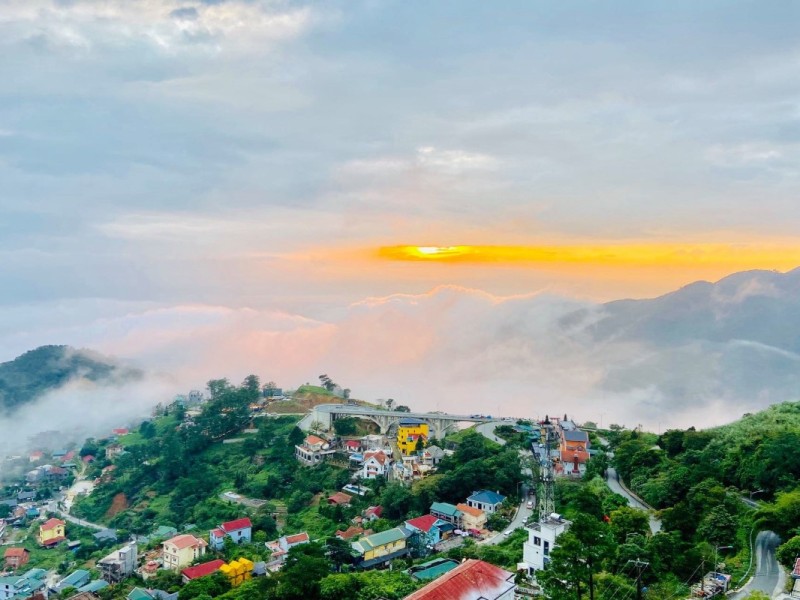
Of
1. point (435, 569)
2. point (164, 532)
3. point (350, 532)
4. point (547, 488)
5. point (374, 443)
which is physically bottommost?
point (164, 532)

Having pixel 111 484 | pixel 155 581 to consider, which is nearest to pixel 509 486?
pixel 155 581

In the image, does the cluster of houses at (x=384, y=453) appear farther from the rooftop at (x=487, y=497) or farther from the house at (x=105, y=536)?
the house at (x=105, y=536)

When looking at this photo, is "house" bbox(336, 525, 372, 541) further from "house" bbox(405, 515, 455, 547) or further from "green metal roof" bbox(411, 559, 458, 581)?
"green metal roof" bbox(411, 559, 458, 581)

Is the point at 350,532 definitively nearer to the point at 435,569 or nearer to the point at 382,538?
the point at 382,538

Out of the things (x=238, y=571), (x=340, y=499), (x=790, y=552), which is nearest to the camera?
(x=790, y=552)

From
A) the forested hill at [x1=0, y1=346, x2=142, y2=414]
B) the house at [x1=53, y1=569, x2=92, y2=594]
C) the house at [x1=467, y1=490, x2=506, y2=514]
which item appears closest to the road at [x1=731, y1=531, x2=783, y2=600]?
the house at [x1=467, y1=490, x2=506, y2=514]

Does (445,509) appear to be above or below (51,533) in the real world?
above

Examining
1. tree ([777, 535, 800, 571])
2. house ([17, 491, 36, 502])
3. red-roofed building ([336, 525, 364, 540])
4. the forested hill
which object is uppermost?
the forested hill

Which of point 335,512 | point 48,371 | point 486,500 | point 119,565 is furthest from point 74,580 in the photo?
point 48,371
